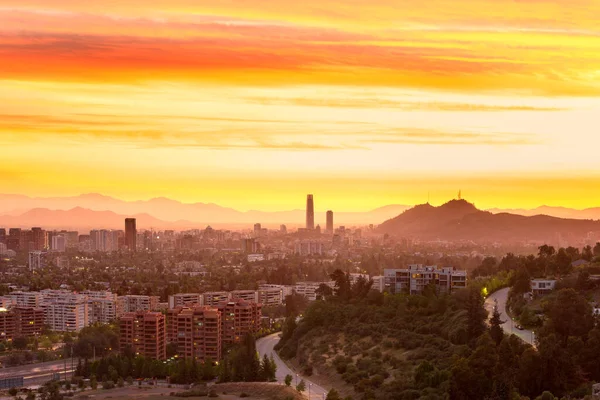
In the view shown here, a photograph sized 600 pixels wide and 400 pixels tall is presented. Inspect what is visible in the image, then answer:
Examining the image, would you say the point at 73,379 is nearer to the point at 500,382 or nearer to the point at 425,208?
the point at 500,382

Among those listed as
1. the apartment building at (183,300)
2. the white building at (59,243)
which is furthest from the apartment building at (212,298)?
the white building at (59,243)

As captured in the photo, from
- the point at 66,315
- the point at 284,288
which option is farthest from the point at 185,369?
the point at 284,288

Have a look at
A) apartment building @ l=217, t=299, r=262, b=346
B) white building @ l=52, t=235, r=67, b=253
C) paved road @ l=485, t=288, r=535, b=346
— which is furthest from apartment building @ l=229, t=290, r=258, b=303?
white building @ l=52, t=235, r=67, b=253

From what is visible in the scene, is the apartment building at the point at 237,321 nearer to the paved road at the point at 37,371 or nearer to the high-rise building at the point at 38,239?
the paved road at the point at 37,371

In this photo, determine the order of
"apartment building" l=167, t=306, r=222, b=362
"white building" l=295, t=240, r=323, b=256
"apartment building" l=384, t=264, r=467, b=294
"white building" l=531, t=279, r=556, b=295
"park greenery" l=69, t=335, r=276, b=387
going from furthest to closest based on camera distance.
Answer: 1. "white building" l=295, t=240, r=323, b=256
2. "apartment building" l=384, t=264, r=467, b=294
3. "apartment building" l=167, t=306, r=222, b=362
4. "white building" l=531, t=279, r=556, b=295
5. "park greenery" l=69, t=335, r=276, b=387

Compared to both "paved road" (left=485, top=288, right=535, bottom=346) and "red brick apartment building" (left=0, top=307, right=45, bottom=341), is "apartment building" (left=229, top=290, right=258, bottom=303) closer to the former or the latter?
"red brick apartment building" (left=0, top=307, right=45, bottom=341)

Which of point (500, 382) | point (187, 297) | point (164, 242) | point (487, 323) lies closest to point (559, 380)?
point (500, 382)

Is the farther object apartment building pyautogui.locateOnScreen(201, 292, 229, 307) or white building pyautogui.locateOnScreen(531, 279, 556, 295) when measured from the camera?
apartment building pyautogui.locateOnScreen(201, 292, 229, 307)
